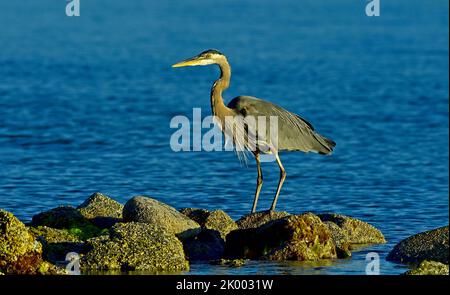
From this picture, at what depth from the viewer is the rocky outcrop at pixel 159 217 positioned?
40.4 feet

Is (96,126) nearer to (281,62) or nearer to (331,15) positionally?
(281,62)

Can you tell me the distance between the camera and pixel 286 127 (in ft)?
47.0

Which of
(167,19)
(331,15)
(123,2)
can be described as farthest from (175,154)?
(123,2)

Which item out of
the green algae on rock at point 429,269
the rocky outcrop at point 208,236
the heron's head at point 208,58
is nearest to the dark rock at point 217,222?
the rocky outcrop at point 208,236

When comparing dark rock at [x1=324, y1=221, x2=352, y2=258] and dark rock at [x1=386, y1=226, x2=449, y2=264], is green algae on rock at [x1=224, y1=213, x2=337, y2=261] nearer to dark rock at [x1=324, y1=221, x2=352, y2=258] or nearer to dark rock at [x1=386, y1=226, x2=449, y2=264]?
dark rock at [x1=324, y1=221, x2=352, y2=258]

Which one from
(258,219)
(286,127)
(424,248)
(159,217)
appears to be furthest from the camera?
(286,127)

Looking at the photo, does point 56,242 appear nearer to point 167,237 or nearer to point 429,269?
point 167,237

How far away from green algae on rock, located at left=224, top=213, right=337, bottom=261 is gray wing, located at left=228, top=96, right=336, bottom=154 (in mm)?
2418

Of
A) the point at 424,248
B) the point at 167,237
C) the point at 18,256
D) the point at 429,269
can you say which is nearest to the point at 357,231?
the point at 424,248

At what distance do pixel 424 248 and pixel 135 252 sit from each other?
3.28 meters

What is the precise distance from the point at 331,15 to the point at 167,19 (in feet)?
32.5

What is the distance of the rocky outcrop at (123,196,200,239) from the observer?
12.3m

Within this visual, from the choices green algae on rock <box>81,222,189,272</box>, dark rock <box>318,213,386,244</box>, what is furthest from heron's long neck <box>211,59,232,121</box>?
green algae on rock <box>81,222,189,272</box>
